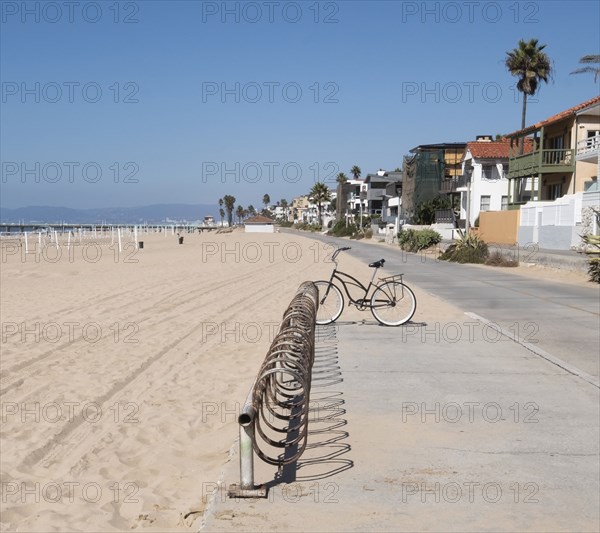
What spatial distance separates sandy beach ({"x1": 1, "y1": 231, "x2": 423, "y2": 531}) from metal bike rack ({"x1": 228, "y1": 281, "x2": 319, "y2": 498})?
38 centimetres

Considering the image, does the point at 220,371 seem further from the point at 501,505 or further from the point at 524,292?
the point at 524,292

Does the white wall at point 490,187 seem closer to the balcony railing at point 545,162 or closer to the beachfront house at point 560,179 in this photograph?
the beachfront house at point 560,179

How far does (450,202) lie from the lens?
65.4m

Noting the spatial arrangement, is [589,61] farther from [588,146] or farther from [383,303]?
[383,303]

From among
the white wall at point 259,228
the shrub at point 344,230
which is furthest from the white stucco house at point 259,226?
the shrub at point 344,230

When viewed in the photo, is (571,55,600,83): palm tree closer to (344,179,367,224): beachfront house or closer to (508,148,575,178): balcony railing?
(508,148,575,178): balcony railing

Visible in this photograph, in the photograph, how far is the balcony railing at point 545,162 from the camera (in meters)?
39.9

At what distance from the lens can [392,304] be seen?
11.5 m

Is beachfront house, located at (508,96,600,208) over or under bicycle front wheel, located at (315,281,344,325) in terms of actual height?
over

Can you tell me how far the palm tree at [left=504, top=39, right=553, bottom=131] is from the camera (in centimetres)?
5938

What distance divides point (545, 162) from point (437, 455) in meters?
40.2

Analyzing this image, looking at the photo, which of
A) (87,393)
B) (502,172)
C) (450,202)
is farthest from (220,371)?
(450,202)

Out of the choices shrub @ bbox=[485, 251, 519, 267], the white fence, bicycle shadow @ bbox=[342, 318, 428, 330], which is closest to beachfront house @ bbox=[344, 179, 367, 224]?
the white fence

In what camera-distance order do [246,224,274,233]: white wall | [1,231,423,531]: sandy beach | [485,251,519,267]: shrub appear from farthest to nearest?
1. [246,224,274,233]: white wall
2. [485,251,519,267]: shrub
3. [1,231,423,531]: sandy beach
